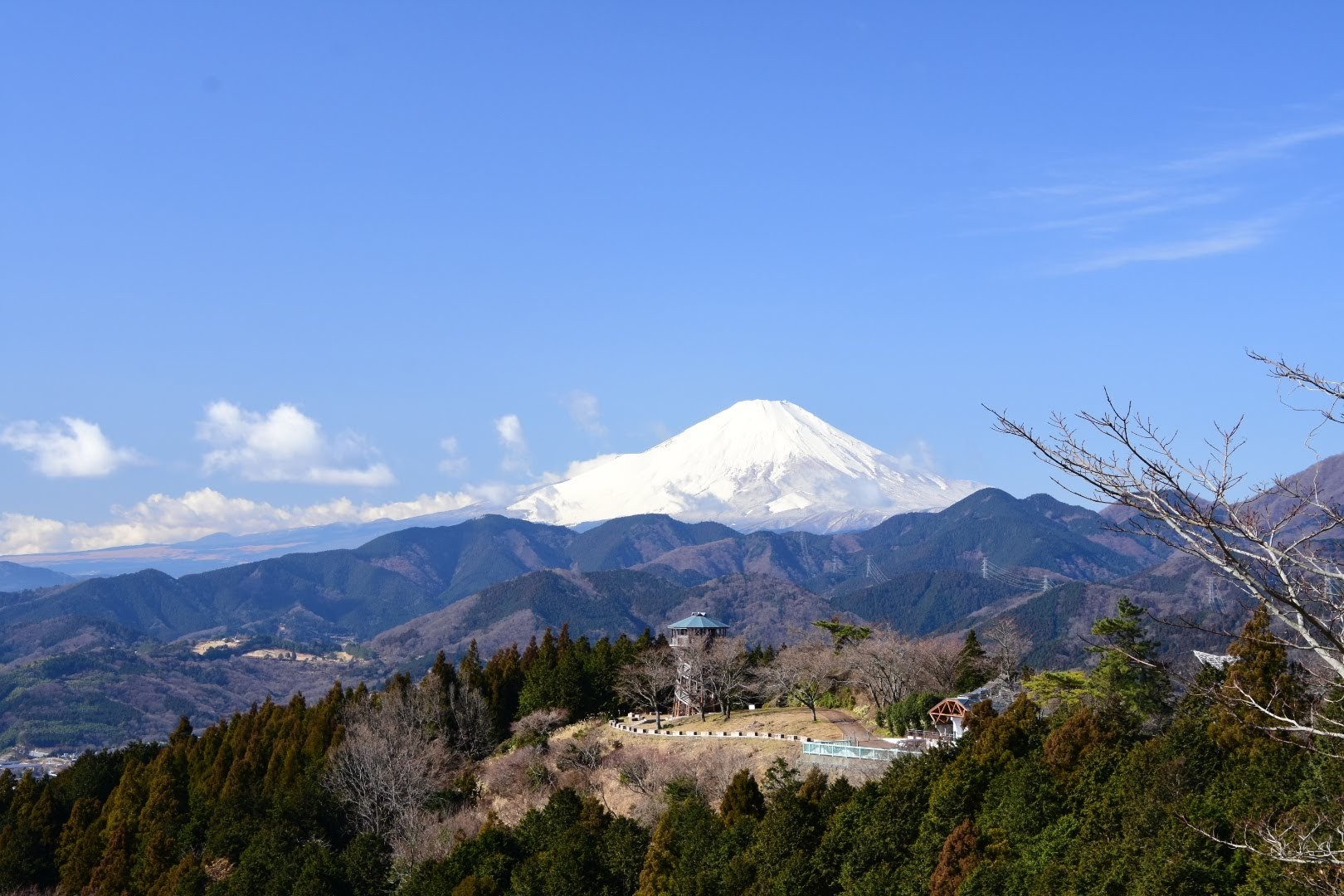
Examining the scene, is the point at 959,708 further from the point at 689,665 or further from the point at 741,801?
the point at 689,665

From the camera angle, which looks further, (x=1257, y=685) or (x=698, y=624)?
(x=698, y=624)

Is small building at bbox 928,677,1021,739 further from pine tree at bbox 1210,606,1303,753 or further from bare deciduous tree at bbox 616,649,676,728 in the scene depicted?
bare deciduous tree at bbox 616,649,676,728

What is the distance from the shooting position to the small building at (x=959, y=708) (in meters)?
41.3

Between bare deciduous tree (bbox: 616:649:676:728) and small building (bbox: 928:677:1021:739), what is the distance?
14224 millimetres

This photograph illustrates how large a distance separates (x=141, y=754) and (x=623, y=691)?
1039 inches

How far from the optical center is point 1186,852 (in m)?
23.3

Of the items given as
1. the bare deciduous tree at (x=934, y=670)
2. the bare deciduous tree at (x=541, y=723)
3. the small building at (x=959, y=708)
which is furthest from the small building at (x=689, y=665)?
the small building at (x=959, y=708)

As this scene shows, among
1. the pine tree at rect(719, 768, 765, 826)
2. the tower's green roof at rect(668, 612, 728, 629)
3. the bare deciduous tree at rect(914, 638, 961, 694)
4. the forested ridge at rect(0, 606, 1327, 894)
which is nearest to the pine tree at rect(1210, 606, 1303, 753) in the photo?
the forested ridge at rect(0, 606, 1327, 894)

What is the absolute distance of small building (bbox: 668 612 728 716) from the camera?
54.9 m

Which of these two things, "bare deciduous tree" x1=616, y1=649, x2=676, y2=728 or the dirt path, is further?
"bare deciduous tree" x1=616, y1=649, x2=676, y2=728

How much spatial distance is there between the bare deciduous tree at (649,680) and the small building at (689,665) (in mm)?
412

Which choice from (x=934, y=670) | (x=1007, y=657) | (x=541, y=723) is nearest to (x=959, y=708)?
(x=934, y=670)

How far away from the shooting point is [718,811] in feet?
121

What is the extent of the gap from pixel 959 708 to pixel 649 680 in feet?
57.2
